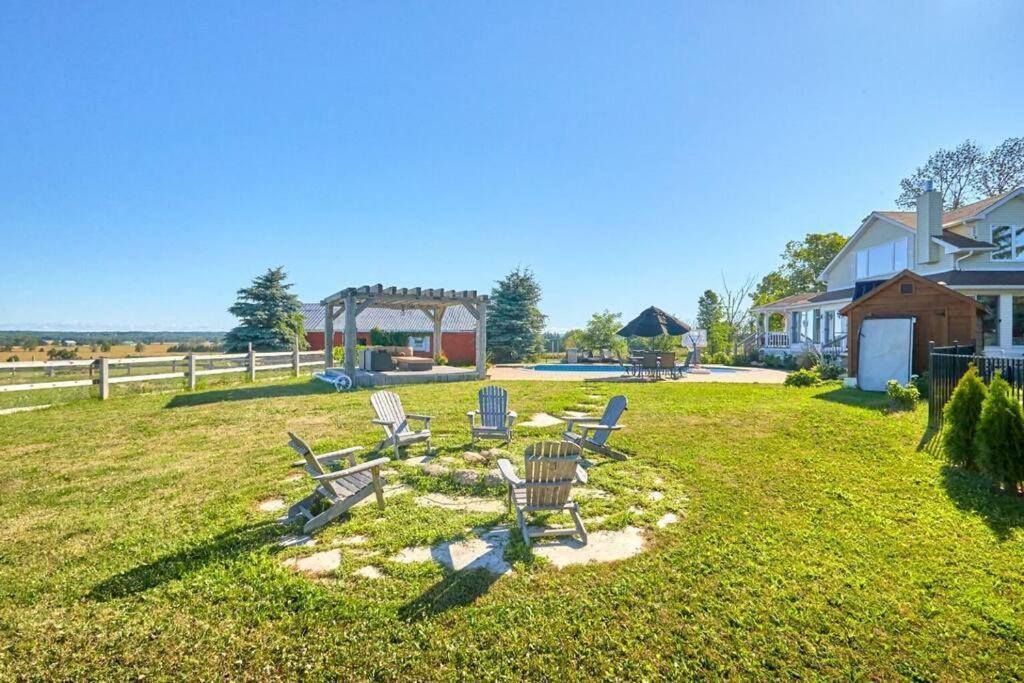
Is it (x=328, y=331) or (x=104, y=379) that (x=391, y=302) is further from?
(x=104, y=379)

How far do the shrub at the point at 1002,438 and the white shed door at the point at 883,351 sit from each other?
8352mm

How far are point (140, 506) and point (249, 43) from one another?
11.6 meters

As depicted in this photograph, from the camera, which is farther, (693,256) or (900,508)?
(693,256)

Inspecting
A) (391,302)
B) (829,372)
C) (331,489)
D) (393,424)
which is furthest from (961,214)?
(331,489)

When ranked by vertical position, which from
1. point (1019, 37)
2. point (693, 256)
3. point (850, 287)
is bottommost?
point (850, 287)

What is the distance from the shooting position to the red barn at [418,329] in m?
29.7

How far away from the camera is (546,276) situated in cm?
3106

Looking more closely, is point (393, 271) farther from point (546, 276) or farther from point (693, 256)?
point (693, 256)

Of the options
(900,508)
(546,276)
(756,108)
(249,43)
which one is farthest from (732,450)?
(546,276)

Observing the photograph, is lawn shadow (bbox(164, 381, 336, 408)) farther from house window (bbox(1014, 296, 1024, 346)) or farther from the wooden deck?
house window (bbox(1014, 296, 1024, 346))

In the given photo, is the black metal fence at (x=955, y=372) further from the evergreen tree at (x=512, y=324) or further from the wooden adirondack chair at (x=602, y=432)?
the evergreen tree at (x=512, y=324)

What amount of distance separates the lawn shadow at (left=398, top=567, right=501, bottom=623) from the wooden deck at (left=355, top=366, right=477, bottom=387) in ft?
39.8

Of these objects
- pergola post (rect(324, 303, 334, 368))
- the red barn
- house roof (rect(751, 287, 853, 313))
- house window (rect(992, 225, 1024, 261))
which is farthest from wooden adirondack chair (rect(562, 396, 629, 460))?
the red barn

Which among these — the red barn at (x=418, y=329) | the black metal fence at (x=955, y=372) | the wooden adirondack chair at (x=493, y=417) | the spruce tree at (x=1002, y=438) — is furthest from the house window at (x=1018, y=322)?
the red barn at (x=418, y=329)
